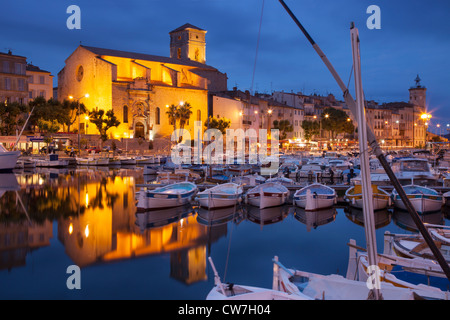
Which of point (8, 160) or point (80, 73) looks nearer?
point (8, 160)

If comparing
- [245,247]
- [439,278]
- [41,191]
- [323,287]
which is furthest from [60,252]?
[41,191]

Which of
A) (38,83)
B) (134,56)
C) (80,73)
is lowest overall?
(38,83)

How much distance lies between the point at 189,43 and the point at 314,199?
2925 inches

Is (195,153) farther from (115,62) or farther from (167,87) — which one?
(115,62)

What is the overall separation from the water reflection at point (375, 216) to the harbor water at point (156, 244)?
1.9 inches

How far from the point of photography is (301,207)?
21125 millimetres

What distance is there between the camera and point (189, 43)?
89375 mm

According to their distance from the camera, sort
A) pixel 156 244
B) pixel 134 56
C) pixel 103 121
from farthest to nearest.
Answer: pixel 134 56, pixel 103 121, pixel 156 244

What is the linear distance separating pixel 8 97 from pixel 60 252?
57.1 meters

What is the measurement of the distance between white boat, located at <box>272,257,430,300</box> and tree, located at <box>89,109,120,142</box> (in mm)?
57384

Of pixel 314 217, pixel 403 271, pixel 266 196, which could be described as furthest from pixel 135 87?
pixel 403 271

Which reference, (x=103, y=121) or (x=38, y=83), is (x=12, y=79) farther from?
(x=103, y=121)

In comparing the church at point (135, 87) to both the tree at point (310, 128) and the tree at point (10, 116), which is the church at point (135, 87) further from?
the tree at point (310, 128)

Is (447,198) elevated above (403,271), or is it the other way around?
(403,271)
